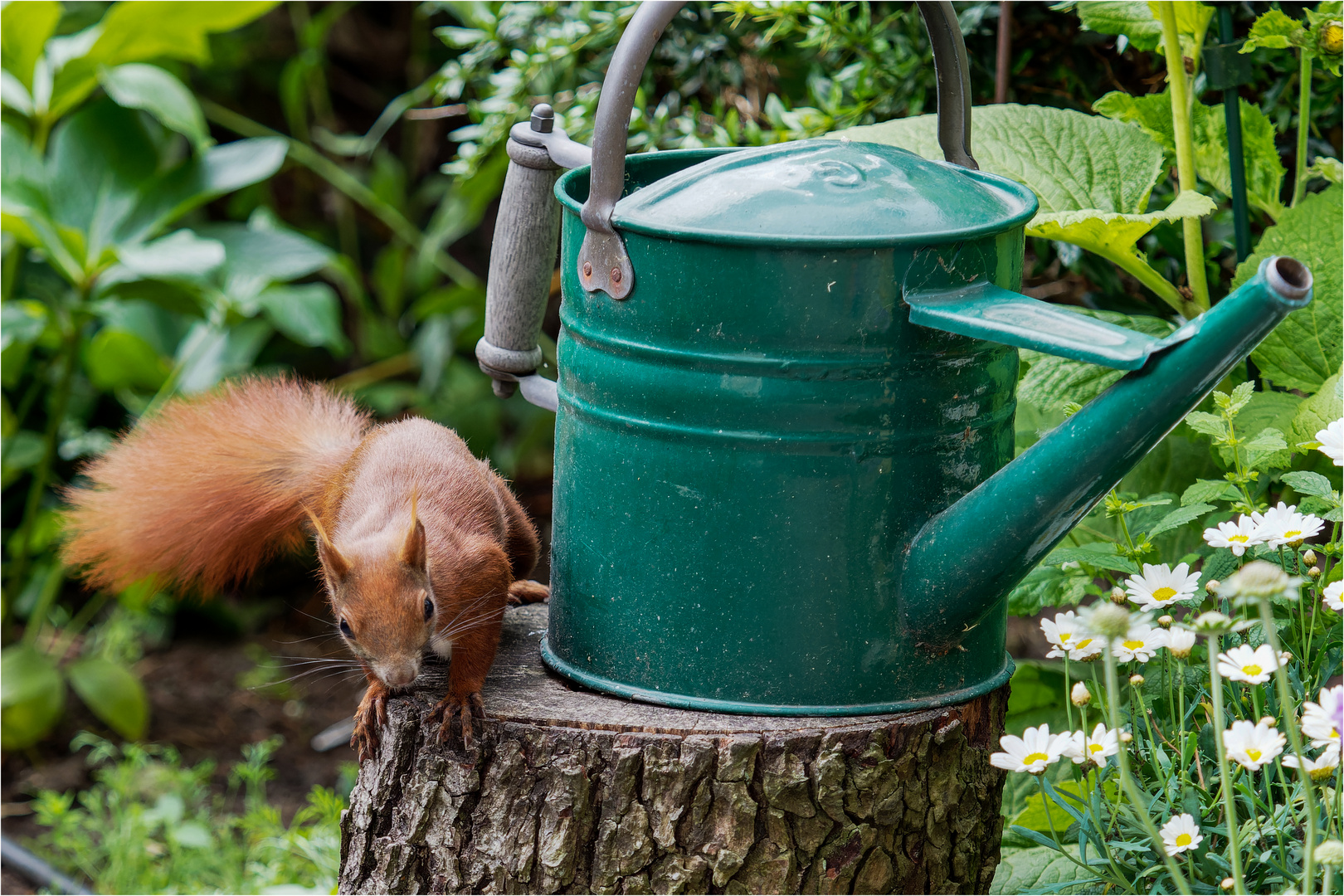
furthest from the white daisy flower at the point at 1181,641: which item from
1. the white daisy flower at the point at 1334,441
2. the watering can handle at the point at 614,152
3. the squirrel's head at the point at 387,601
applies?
the squirrel's head at the point at 387,601

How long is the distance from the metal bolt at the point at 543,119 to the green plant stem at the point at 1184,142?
76 cm

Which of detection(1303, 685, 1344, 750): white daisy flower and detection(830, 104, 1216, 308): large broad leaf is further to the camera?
detection(830, 104, 1216, 308): large broad leaf

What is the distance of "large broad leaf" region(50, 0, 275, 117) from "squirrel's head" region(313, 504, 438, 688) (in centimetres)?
165

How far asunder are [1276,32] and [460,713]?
126 centimetres

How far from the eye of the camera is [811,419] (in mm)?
1193

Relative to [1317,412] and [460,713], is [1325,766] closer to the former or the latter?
[1317,412]

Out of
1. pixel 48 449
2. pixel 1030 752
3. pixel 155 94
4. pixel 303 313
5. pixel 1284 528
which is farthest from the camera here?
pixel 303 313

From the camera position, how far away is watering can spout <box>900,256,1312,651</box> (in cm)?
105

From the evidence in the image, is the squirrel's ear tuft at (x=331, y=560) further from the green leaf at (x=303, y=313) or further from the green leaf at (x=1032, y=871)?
the green leaf at (x=303, y=313)

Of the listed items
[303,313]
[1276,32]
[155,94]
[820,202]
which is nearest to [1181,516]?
[820,202]

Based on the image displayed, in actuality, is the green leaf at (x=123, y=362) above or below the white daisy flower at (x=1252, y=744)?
below

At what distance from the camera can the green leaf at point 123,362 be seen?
2797 millimetres

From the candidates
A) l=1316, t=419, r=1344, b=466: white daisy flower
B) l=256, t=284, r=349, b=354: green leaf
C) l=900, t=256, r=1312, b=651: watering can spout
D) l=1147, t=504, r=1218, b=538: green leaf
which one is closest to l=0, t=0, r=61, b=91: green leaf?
l=256, t=284, r=349, b=354: green leaf

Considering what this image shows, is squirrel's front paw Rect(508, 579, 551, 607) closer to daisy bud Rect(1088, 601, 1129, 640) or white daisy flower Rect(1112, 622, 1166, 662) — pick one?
white daisy flower Rect(1112, 622, 1166, 662)
